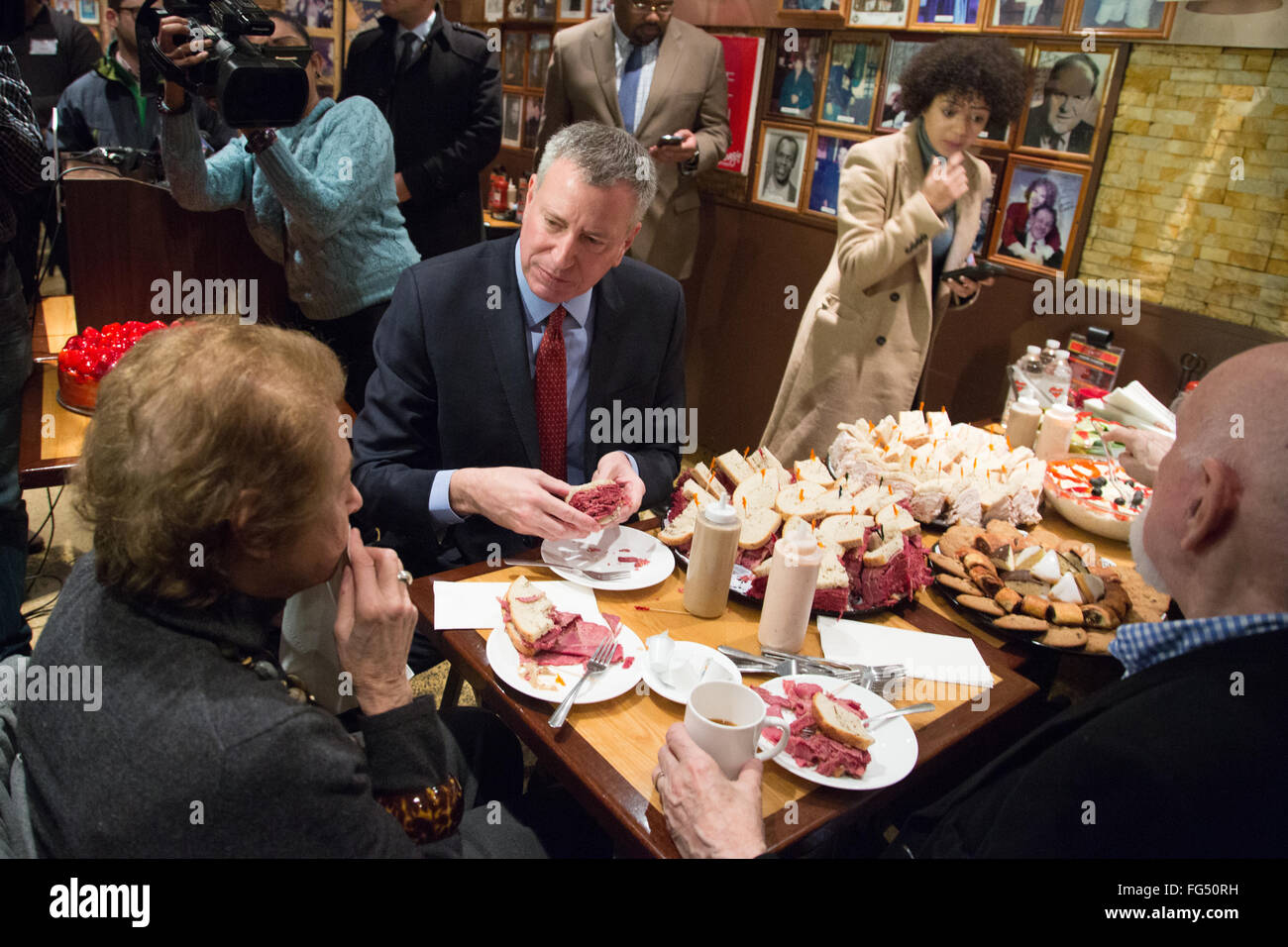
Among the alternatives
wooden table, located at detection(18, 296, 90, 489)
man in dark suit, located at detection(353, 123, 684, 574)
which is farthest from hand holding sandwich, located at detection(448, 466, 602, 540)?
wooden table, located at detection(18, 296, 90, 489)

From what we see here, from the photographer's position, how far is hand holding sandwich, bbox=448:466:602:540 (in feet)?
5.82

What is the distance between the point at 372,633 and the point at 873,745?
31.9 inches

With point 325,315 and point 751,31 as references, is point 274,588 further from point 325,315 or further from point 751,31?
point 751,31

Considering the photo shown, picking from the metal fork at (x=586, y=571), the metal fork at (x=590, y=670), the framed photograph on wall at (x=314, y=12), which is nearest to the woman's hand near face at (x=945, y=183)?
the metal fork at (x=586, y=571)

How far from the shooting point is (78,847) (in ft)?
3.25

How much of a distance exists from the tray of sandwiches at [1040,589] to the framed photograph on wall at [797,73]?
2.85 m

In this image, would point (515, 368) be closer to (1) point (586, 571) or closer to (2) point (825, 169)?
(1) point (586, 571)

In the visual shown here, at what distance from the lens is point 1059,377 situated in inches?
122

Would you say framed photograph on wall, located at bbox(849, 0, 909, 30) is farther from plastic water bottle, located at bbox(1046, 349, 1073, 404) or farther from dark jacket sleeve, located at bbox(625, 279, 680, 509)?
dark jacket sleeve, located at bbox(625, 279, 680, 509)

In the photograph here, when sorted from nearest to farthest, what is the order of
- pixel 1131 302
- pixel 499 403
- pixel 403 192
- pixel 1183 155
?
pixel 499 403
pixel 1183 155
pixel 1131 302
pixel 403 192

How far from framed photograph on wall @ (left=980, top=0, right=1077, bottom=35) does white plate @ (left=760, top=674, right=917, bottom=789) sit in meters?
3.01
